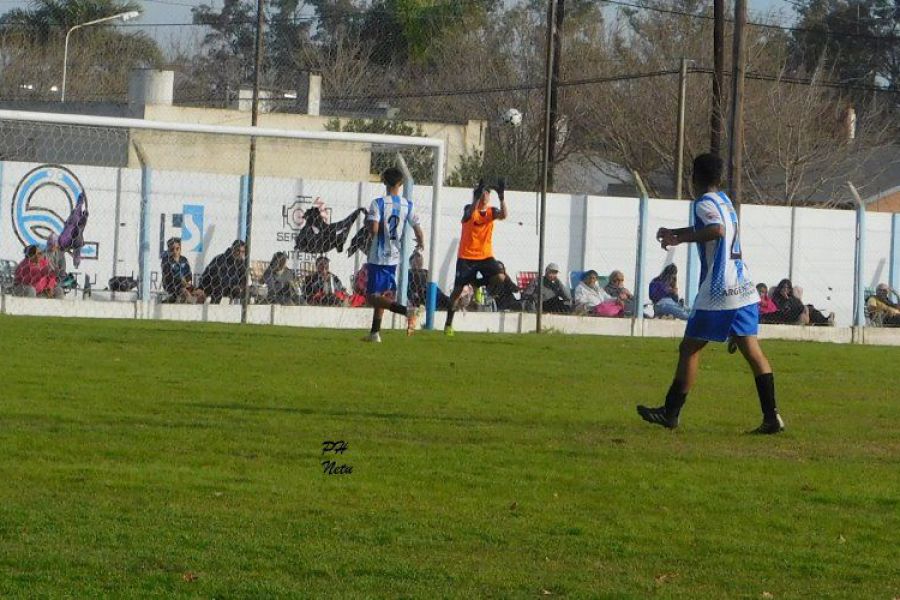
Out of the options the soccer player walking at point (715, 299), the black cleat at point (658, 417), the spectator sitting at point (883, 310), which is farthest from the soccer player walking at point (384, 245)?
the spectator sitting at point (883, 310)

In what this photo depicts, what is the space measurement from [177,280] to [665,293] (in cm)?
820

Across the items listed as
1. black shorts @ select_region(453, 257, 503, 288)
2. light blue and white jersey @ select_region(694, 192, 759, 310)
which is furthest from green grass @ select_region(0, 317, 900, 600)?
black shorts @ select_region(453, 257, 503, 288)

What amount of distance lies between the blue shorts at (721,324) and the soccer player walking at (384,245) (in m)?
7.44

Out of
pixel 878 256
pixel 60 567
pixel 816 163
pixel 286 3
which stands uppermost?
pixel 286 3

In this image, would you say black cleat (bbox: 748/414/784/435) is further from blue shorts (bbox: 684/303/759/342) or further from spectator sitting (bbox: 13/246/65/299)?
spectator sitting (bbox: 13/246/65/299)

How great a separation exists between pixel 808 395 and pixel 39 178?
16390 mm

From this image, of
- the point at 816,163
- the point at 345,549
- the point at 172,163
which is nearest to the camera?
the point at 345,549

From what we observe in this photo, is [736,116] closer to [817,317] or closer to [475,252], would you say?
[817,317]

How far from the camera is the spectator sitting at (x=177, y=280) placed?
23.8 metres

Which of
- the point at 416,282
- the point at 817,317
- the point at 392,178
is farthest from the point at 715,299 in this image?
the point at 817,317

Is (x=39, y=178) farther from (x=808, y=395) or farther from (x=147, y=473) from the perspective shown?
(x=147, y=473)

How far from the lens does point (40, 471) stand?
8.25 metres

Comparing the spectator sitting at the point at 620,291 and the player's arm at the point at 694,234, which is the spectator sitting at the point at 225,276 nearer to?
the spectator sitting at the point at 620,291

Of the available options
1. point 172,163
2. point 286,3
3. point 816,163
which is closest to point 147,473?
point 172,163
